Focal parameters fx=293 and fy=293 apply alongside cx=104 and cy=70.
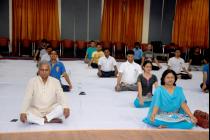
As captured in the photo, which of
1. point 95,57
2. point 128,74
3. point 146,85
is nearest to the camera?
point 146,85

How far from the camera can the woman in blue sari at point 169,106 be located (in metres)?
3.53

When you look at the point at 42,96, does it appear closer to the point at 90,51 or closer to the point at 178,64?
the point at 178,64

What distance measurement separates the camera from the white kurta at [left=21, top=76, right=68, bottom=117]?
3.47 meters

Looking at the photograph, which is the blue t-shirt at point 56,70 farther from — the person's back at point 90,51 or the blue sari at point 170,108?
the person's back at point 90,51

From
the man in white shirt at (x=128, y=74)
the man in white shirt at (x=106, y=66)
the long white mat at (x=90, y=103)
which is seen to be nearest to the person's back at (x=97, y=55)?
the long white mat at (x=90, y=103)

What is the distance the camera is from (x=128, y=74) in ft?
18.8

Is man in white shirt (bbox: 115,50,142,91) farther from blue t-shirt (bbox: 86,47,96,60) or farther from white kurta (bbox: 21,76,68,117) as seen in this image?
blue t-shirt (bbox: 86,47,96,60)

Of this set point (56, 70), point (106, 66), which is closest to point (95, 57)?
point (106, 66)

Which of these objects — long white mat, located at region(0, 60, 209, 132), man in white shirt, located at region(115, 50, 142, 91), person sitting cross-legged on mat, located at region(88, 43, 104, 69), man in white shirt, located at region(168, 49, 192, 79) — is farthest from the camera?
person sitting cross-legged on mat, located at region(88, 43, 104, 69)

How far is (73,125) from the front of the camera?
3.66 m

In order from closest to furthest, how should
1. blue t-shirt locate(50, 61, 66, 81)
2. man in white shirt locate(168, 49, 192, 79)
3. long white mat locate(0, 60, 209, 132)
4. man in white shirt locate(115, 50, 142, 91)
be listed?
long white mat locate(0, 60, 209, 132) < blue t-shirt locate(50, 61, 66, 81) < man in white shirt locate(115, 50, 142, 91) < man in white shirt locate(168, 49, 192, 79)

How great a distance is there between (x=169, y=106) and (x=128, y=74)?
216 centimetres

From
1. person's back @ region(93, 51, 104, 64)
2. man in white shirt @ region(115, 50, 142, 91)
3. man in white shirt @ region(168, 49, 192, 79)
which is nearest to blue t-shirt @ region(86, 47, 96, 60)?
person's back @ region(93, 51, 104, 64)

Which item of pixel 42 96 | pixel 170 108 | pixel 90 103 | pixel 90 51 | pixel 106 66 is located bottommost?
pixel 90 103
